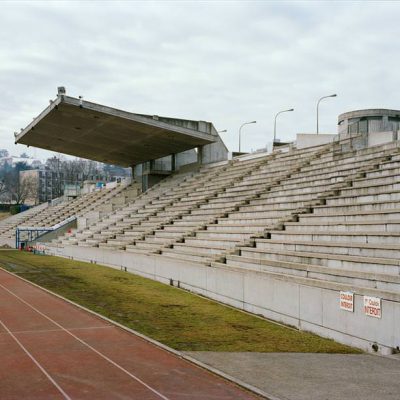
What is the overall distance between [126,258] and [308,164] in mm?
10610

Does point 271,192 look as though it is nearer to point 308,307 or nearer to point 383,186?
point 383,186

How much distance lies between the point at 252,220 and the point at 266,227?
220 centimetres

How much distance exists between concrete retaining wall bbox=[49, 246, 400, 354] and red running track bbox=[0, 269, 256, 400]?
4005mm

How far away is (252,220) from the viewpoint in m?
22.2

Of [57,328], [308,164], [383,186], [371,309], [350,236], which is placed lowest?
[57,328]

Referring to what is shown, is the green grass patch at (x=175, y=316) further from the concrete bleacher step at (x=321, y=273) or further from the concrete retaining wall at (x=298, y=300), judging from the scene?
the concrete bleacher step at (x=321, y=273)

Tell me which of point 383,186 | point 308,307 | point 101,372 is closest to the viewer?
point 101,372

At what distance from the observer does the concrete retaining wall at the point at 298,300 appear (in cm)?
1087

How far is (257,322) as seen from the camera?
46.6ft

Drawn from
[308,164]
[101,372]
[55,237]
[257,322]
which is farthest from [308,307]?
[55,237]

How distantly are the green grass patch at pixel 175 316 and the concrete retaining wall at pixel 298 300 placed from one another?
0.37 meters

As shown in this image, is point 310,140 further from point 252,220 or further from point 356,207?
point 356,207

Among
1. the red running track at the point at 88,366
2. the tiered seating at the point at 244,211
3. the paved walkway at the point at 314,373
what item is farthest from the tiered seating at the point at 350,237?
the red running track at the point at 88,366

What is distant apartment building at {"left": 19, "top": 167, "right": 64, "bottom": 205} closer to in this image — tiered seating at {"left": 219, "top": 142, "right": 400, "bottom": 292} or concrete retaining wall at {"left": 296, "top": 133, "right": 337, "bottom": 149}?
concrete retaining wall at {"left": 296, "top": 133, "right": 337, "bottom": 149}
